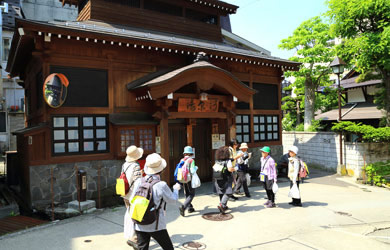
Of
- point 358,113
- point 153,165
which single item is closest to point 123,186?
point 153,165

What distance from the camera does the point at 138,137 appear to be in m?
10.3

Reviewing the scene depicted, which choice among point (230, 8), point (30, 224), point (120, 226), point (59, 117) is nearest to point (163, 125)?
point (59, 117)

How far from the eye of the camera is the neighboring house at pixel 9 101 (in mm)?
23531

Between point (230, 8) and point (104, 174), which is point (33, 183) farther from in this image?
point (230, 8)

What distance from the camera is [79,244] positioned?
229 inches

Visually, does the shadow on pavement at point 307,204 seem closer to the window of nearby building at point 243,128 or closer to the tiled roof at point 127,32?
the window of nearby building at point 243,128

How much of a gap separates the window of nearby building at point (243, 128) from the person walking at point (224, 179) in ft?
20.4

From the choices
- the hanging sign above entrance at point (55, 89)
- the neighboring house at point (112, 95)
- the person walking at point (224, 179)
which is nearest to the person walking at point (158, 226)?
the person walking at point (224, 179)

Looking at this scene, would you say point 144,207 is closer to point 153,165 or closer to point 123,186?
point 153,165

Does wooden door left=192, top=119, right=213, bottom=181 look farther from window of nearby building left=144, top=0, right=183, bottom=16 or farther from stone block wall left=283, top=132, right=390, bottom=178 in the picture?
stone block wall left=283, top=132, right=390, bottom=178

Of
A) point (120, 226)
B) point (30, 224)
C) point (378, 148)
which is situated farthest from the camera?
point (378, 148)

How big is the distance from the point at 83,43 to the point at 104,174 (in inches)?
183

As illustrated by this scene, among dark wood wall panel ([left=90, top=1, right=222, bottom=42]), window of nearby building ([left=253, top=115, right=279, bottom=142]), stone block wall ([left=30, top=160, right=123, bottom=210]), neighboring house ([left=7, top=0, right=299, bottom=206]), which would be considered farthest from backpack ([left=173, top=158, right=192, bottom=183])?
dark wood wall panel ([left=90, top=1, right=222, bottom=42])

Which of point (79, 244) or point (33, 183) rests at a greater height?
point (33, 183)
